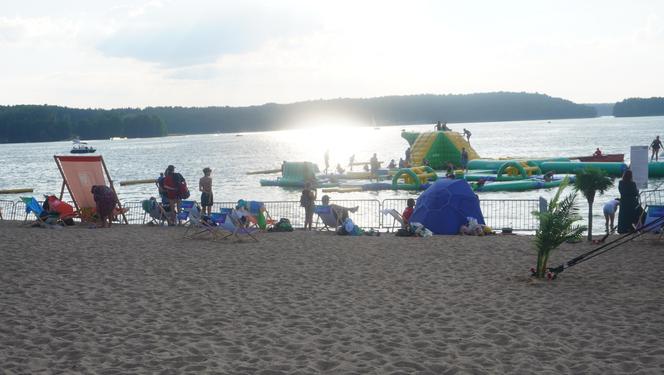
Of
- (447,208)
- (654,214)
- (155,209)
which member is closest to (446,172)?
(447,208)

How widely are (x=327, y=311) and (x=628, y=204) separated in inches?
320

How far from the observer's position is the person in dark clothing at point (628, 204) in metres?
13.2

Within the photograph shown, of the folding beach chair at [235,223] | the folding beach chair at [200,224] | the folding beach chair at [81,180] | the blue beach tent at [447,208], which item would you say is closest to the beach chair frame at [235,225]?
the folding beach chair at [235,223]

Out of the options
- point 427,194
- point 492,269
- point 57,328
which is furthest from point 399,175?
point 57,328

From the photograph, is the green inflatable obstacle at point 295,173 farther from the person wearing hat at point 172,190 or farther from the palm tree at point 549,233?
the palm tree at point 549,233

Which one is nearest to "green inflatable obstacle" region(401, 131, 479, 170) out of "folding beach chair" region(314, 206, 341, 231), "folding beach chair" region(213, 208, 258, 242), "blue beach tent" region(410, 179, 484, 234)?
"blue beach tent" region(410, 179, 484, 234)

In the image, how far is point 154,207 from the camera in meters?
16.3

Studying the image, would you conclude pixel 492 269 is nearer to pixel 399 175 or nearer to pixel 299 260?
pixel 299 260

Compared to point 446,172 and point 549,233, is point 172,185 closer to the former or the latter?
point 549,233

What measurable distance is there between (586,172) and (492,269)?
141 inches

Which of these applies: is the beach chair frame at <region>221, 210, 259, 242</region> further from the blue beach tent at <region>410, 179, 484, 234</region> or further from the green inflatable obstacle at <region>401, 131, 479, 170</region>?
the green inflatable obstacle at <region>401, 131, 479, 170</region>

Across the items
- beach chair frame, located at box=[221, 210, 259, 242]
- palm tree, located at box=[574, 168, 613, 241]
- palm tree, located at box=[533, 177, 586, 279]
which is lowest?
beach chair frame, located at box=[221, 210, 259, 242]

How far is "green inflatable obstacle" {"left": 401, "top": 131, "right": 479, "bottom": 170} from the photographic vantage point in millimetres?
42094

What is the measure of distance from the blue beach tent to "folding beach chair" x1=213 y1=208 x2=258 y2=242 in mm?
3563
